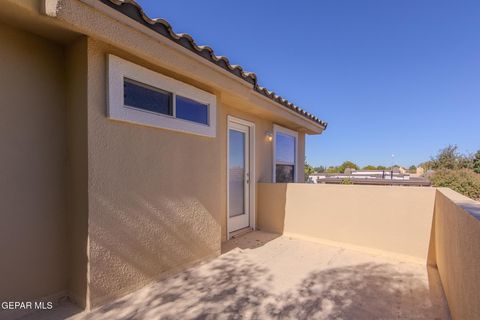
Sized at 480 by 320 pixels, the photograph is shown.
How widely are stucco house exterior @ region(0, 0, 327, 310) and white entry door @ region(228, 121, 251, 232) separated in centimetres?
199

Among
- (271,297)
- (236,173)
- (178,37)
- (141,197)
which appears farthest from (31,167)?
(236,173)

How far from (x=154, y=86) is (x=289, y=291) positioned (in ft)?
12.1

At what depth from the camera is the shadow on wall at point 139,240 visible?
2.84 meters

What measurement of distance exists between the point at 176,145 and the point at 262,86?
9.39ft

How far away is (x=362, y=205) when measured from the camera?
5.16 metres


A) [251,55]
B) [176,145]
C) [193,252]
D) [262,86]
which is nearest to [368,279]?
[193,252]

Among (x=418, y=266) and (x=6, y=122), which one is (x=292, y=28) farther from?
(x=6, y=122)

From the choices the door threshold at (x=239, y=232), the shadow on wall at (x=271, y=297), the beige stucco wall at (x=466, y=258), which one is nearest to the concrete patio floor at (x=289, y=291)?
the shadow on wall at (x=271, y=297)

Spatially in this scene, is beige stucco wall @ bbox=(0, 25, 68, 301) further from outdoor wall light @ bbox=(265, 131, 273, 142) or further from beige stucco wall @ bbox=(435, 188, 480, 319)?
outdoor wall light @ bbox=(265, 131, 273, 142)

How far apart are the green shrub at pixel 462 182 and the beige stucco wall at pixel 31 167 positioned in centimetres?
1143

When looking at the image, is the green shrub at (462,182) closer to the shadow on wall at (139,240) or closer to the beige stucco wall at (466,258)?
the beige stucco wall at (466,258)

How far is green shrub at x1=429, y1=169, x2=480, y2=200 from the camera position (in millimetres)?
7758

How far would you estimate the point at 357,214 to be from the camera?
5.21 m

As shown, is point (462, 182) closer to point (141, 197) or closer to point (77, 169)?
point (141, 197)
